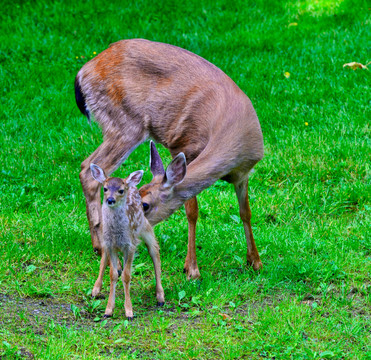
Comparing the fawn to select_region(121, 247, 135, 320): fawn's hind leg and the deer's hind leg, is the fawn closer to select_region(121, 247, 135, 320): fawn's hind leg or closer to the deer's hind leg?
select_region(121, 247, 135, 320): fawn's hind leg

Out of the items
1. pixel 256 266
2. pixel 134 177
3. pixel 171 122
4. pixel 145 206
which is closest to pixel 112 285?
pixel 145 206

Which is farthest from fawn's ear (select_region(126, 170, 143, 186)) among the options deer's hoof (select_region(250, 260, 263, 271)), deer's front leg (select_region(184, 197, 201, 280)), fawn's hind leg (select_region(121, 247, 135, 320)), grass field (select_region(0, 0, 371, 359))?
deer's hoof (select_region(250, 260, 263, 271))

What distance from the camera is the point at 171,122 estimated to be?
587cm

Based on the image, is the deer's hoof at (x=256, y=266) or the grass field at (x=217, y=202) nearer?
the grass field at (x=217, y=202)

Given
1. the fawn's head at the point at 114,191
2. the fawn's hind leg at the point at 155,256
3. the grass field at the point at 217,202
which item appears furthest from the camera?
the fawn's hind leg at the point at 155,256

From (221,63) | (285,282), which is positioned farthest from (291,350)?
(221,63)

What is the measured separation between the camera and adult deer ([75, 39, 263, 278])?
5.22 m

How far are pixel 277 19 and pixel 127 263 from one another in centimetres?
762

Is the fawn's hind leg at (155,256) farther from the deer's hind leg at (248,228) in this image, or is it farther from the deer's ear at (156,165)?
the deer's hind leg at (248,228)

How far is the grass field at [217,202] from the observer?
4441 millimetres

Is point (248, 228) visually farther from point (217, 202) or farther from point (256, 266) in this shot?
point (217, 202)

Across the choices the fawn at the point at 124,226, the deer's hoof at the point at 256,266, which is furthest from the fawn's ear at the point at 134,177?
the deer's hoof at the point at 256,266

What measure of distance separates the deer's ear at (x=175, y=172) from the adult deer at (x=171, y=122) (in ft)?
0.04

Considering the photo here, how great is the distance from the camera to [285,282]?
531 centimetres
